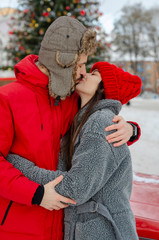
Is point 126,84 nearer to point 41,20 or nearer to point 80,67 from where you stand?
point 80,67

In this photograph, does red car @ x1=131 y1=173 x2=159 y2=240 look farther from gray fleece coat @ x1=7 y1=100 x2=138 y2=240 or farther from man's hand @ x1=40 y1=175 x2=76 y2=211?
man's hand @ x1=40 y1=175 x2=76 y2=211

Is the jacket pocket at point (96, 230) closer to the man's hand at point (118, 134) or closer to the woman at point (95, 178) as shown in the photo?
the woman at point (95, 178)

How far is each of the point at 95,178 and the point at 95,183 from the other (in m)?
0.03

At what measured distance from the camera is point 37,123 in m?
1.39

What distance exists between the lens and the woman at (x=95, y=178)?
1.29m

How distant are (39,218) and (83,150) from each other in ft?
1.54

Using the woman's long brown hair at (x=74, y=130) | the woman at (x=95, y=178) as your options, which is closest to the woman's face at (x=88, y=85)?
the woman's long brown hair at (x=74, y=130)

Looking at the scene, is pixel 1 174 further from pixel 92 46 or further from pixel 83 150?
pixel 92 46

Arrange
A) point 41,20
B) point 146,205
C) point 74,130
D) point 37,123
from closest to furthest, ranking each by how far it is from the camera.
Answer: point 37,123 → point 74,130 → point 146,205 → point 41,20

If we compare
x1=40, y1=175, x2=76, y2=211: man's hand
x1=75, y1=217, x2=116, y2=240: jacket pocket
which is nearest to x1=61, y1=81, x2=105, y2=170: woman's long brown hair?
x1=40, y1=175, x2=76, y2=211: man's hand

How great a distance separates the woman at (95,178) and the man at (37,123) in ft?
0.21

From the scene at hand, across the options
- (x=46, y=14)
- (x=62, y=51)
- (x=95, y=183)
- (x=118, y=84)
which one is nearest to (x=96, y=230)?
(x=95, y=183)

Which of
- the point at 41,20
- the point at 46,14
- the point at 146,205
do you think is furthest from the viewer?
the point at 41,20

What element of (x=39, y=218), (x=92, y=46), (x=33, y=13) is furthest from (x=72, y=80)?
(x=33, y=13)
